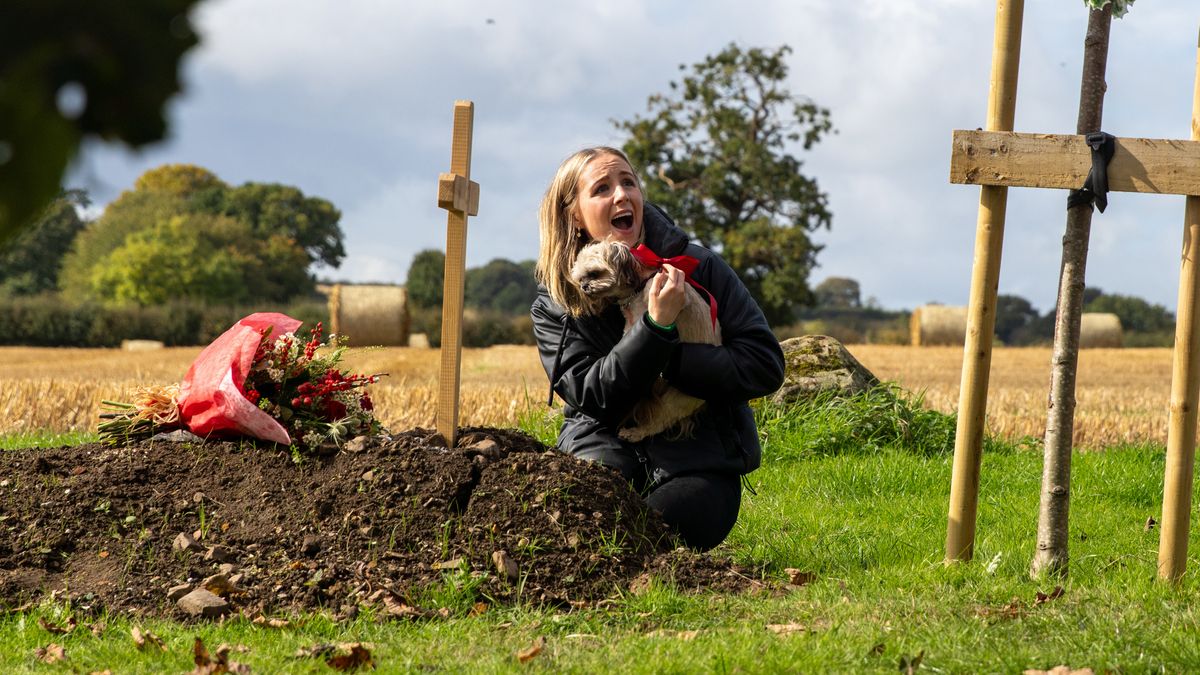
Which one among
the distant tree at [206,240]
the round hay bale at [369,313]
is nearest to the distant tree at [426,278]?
the distant tree at [206,240]

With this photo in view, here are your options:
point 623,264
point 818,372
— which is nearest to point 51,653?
point 623,264

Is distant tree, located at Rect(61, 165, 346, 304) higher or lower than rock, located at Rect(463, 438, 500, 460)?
higher

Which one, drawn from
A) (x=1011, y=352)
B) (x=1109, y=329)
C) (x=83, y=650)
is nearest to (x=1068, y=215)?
(x=83, y=650)

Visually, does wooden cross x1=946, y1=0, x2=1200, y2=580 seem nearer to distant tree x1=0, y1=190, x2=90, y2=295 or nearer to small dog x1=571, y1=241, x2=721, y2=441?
small dog x1=571, y1=241, x2=721, y2=441

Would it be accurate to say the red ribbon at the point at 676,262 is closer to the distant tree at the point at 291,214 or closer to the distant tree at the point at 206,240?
the distant tree at the point at 206,240

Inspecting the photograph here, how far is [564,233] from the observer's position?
5.45 meters

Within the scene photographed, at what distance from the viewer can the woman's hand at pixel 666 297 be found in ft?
16.0

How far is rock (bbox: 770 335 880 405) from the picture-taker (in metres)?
9.62

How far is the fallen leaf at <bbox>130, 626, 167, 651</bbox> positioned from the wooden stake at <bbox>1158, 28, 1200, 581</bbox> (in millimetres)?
4119

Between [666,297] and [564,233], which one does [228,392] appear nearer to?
[564,233]

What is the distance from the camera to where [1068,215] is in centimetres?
481

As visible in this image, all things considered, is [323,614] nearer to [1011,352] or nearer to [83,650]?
[83,650]

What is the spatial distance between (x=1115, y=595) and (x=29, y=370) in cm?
2499

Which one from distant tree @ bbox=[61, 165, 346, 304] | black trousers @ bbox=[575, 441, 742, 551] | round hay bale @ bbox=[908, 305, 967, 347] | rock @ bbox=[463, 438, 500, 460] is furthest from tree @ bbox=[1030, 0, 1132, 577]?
distant tree @ bbox=[61, 165, 346, 304]
